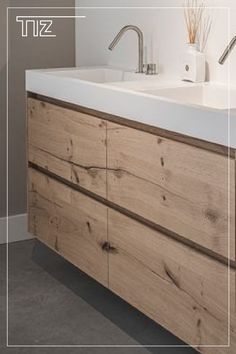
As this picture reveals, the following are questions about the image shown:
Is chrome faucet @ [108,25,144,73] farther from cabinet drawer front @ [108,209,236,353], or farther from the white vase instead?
cabinet drawer front @ [108,209,236,353]

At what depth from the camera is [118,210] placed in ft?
7.57

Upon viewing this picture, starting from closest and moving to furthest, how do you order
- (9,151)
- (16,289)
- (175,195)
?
(175,195) < (16,289) < (9,151)

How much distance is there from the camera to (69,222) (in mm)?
2670

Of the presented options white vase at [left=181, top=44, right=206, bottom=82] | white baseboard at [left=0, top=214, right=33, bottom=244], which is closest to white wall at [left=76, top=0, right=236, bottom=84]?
white vase at [left=181, top=44, right=206, bottom=82]

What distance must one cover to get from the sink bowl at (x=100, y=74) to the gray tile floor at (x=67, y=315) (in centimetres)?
81

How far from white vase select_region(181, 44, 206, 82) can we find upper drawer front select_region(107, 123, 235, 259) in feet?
1.53

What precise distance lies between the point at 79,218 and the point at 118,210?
1.03 feet

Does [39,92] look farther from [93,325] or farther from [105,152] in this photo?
[93,325]

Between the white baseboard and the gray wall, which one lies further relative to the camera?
the white baseboard

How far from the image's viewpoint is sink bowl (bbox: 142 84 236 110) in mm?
2381

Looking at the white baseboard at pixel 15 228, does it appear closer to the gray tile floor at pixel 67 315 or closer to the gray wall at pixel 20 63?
the gray wall at pixel 20 63

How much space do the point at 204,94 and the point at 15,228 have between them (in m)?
1.31

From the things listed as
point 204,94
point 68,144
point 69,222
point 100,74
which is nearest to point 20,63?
point 100,74

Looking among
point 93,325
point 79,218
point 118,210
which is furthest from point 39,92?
point 93,325
